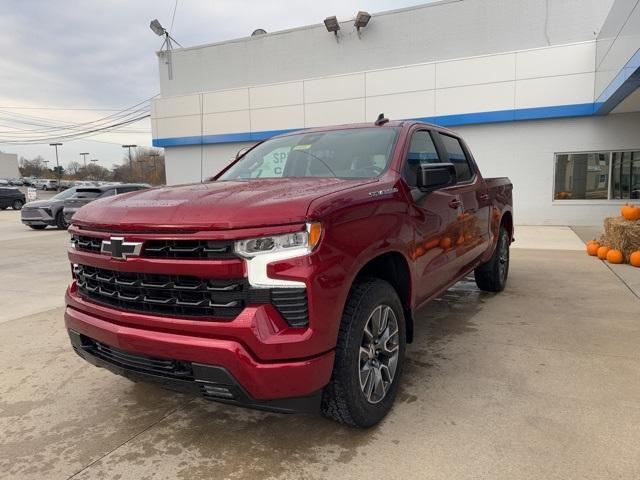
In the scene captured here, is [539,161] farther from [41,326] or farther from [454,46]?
[41,326]

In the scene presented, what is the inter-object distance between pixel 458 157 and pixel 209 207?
3084 millimetres

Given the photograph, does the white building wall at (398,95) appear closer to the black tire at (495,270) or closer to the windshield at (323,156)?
the black tire at (495,270)

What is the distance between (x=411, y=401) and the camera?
3119mm

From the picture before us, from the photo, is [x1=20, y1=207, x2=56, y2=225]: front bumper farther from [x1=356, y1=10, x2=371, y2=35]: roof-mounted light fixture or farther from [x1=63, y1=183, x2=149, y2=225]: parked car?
[x1=356, y1=10, x2=371, y2=35]: roof-mounted light fixture

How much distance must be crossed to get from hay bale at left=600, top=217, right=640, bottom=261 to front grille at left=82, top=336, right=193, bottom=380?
764 cm

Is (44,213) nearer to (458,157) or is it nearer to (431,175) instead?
(458,157)

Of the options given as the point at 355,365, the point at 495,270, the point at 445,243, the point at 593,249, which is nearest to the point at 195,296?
the point at 355,365

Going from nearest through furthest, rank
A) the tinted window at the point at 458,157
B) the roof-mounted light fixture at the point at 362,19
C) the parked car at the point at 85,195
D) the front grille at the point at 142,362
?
the front grille at the point at 142,362 → the tinted window at the point at 458,157 → the parked car at the point at 85,195 → the roof-mounted light fixture at the point at 362,19

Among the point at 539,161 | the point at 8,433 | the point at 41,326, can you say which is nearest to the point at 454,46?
the point at 539,161

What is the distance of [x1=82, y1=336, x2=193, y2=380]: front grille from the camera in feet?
7.65

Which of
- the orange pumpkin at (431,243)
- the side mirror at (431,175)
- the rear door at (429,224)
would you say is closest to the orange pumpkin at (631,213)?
the rear door at (429,224)

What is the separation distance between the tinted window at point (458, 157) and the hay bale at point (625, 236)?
4.33 m

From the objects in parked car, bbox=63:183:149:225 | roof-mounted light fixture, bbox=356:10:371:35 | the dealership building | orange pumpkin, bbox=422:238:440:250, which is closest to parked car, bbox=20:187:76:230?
parked car, bbox=63:183:149:225

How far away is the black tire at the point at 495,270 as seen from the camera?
18.6 ft
